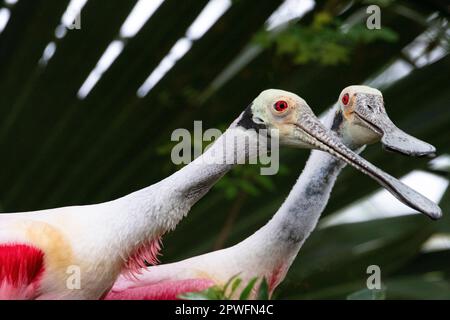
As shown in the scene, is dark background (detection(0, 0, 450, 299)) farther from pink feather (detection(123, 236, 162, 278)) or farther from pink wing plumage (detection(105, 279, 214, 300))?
pink feather (detection(123, 236, 162, 278))

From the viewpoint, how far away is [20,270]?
352 centimetres

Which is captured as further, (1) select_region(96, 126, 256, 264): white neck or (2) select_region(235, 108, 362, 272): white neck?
(2) select_region(235, 108, 362, 272): white neck

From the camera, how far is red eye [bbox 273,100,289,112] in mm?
3713

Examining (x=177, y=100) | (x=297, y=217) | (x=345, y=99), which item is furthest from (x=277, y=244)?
(x=177, y=100)

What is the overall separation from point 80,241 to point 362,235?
3.59m

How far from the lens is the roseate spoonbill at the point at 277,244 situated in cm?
400

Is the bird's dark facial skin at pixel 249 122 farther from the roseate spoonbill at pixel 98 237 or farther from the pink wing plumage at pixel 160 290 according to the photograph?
the pink wing plumage at pixel 160 290

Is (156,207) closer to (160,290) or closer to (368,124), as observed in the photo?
(160,290)

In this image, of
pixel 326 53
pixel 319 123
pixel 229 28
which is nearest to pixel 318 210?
pixel 319 123

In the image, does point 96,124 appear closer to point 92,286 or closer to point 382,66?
point 382,66

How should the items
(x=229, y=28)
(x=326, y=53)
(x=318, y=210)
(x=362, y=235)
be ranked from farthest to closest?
(x=362, y=235) < (x=229, y=28) < (x=326, y=53) < (x=318, y=210)

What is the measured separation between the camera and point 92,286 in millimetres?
3582

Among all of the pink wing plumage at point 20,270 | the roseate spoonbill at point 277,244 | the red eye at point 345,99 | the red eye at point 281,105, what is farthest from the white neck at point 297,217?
the pink wing plumage at point 20,270

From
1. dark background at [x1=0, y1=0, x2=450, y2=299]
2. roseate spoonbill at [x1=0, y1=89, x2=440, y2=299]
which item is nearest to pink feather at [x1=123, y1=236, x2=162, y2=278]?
roseate spoonbill at [x1=0, y1=89, x2=440, y2=299]
